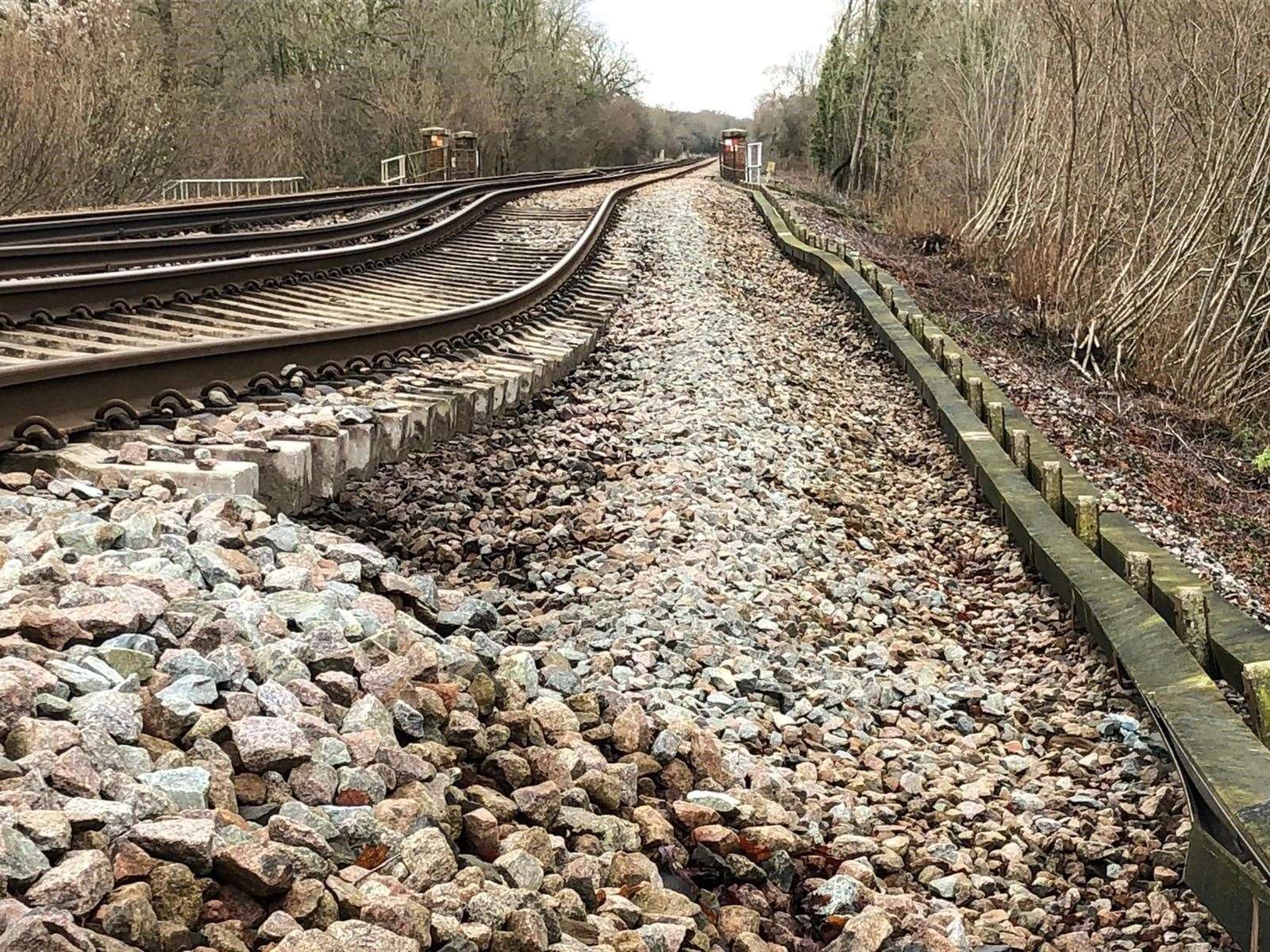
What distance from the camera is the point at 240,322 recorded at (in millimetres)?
6852

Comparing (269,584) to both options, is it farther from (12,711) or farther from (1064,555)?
(1064,555)

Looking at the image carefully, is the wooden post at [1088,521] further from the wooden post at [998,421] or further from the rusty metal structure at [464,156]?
the rusty metal structure at [464,156]

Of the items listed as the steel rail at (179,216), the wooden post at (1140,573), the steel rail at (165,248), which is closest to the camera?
the wooden post at (1140,573)

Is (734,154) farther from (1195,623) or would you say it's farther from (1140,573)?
(1195,623)

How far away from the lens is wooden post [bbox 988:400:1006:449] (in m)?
6.88

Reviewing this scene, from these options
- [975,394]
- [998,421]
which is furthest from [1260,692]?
[975,394]

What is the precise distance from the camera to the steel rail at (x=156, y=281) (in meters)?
6.13

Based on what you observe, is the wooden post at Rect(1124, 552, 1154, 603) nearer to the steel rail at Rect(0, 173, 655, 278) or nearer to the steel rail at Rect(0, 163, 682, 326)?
the steel rail at Rect(0, 163, 682, 326)

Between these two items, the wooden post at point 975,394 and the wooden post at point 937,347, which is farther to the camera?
the wooden post at point 937,347

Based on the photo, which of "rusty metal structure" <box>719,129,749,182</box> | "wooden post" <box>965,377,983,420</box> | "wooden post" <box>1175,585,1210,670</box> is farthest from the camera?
"rusty metal structure" <box>719,129,749,182</box>

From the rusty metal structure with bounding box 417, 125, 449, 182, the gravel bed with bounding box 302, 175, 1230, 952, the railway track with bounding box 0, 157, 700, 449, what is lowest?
the gravel bed with bounding box 302, 175, 1230, 952

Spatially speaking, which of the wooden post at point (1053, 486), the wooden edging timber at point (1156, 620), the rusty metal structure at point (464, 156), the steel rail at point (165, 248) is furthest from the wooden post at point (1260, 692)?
the rusty metal structure at point (464, 156)

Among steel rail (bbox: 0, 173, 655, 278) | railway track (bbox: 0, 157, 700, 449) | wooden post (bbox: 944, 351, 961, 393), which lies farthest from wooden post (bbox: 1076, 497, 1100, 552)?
steel rail (bbox: 0, 173, 655, 278)

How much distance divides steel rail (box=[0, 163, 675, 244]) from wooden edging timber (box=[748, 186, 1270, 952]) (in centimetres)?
711
